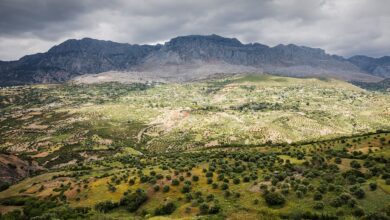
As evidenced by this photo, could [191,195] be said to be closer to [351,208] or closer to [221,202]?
[221,202]

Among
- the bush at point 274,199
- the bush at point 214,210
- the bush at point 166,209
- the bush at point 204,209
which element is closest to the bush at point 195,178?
the bush at point 166,209

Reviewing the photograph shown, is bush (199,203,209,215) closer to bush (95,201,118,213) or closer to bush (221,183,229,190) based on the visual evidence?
bush (221,183,229,190)

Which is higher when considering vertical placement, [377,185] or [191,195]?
[377,185]

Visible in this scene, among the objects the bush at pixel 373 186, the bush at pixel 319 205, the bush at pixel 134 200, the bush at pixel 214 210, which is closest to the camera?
the bush at pixel 319 205

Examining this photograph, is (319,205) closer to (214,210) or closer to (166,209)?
(214,210)

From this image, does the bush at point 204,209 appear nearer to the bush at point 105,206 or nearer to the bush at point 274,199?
the bush at point 274,199

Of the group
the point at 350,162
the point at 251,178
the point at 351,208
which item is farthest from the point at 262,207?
the point at 350,162
